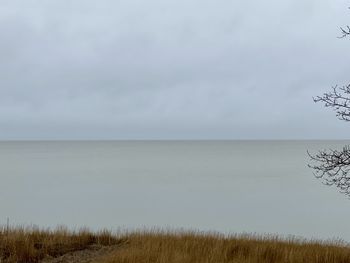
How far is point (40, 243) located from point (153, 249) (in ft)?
6.96

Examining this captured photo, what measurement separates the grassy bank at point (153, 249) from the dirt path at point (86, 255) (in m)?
0.04

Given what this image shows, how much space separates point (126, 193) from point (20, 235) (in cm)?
4007

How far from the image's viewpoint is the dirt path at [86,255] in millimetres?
7777

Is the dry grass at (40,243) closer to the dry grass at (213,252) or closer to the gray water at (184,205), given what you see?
the dry grass at (213,252)

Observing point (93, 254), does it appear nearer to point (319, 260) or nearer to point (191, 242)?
point (191, 242)

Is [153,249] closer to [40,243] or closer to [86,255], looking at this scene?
[86,255]

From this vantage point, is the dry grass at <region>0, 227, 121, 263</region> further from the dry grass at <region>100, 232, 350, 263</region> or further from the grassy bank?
the dry grass at <region>100, 232, 350, 263</region>

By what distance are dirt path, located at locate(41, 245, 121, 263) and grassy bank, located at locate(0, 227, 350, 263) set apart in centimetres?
4

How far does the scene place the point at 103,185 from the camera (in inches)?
2253

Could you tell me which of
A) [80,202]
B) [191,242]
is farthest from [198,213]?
[191,242]

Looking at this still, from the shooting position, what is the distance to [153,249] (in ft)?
26.2

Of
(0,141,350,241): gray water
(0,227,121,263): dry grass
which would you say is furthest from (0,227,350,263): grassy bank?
(0,141,350,241): gray water

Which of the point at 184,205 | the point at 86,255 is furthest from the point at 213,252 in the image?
the point at 184,205

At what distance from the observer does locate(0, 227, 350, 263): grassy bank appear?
7.60 metres
